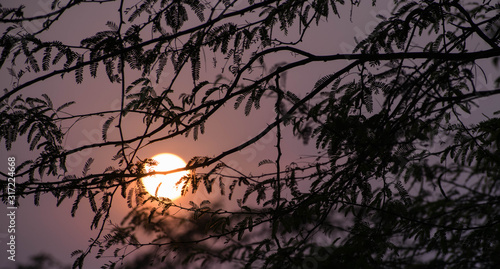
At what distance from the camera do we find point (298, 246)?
10.7 ft

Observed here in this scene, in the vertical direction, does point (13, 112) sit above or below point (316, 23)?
below

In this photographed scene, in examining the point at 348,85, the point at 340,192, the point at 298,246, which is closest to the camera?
the point at 298,246

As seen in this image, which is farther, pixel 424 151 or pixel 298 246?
pixel 424 151

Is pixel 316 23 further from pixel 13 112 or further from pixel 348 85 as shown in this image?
pixel 13 112

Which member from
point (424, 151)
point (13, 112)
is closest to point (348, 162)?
point (424, 151)

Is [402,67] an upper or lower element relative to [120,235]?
upper

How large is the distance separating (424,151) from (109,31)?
251 cm

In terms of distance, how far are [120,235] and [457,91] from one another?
9.56 feet

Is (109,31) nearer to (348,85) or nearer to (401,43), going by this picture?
(348,85)

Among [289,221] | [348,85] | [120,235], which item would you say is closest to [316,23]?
[348,85]

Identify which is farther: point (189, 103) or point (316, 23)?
point (316, 23)

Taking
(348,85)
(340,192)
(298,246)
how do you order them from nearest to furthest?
(298,246), (340,192), (348,85)

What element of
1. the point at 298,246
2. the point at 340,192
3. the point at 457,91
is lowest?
the point at 298,246

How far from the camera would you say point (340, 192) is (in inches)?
137
